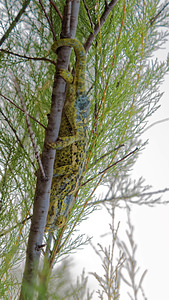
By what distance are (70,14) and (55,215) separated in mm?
381

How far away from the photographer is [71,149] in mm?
636

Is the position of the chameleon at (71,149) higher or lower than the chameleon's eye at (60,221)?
higher

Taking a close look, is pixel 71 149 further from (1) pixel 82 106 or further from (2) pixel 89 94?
(2) pixel 89 94

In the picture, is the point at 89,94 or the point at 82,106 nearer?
the point at 82,106

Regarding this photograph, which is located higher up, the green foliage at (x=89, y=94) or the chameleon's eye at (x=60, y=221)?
the green foliage at (x=89, y=94)

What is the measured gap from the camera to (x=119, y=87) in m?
0.67

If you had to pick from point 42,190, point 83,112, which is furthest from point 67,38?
point 42,190

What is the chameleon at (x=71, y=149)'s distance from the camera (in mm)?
616

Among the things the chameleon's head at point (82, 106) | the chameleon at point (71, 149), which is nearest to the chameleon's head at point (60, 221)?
the chameleon at point (71, 149)

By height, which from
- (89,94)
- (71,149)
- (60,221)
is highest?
(89,94)

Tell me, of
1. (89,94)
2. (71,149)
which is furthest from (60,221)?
(89,94)

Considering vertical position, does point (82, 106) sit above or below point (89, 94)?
below

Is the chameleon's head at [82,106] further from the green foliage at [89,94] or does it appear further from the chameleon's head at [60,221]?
the chameleon's head at [60,221]

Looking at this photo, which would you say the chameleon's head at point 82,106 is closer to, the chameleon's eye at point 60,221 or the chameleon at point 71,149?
the chameleon at point 71,149
